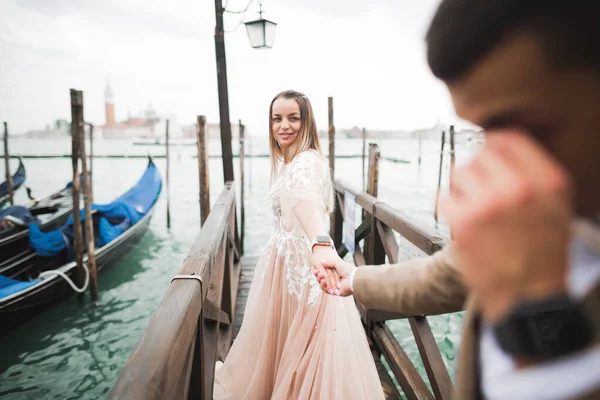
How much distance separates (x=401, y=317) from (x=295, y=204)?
1.41 meters

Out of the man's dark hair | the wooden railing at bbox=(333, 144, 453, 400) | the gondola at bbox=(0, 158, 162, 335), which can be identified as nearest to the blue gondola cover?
the gondola at bbox=(0, 158, 162, 335)

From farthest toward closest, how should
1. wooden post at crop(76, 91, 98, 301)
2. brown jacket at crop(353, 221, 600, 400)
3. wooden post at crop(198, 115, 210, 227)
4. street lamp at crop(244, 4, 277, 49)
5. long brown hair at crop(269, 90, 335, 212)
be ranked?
wooden post at crop(198, 115, 210, 227)
street lamp at crop(244, 4, 277, 49)
wooden post at crop(76, 91, 98, 301)
long brown hair at crop(269, 90, 335, 212)
brown jacket at crop(353, 221, 600, 400)

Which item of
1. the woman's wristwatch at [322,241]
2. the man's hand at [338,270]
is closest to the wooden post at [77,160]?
the woman's wristwatch at [322,241]

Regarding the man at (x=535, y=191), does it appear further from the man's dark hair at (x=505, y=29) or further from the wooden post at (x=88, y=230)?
the wooden post at (x=88, y=230)

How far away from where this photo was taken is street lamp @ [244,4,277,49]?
19.1 feet

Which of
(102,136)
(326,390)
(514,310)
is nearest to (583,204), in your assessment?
(514,310)

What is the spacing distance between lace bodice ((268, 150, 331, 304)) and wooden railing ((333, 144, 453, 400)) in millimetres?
596

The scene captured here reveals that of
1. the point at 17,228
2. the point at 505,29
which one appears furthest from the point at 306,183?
the point at 17,228

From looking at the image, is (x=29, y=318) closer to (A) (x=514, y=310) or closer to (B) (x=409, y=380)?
(B) (x=409, y=380)

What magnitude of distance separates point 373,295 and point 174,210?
1355cm

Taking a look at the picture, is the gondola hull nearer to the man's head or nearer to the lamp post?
the lamp post

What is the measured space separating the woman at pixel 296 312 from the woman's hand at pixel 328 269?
0.19 metres

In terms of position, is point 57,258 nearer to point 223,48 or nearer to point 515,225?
point 223,48

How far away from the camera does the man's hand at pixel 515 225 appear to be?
333mm
